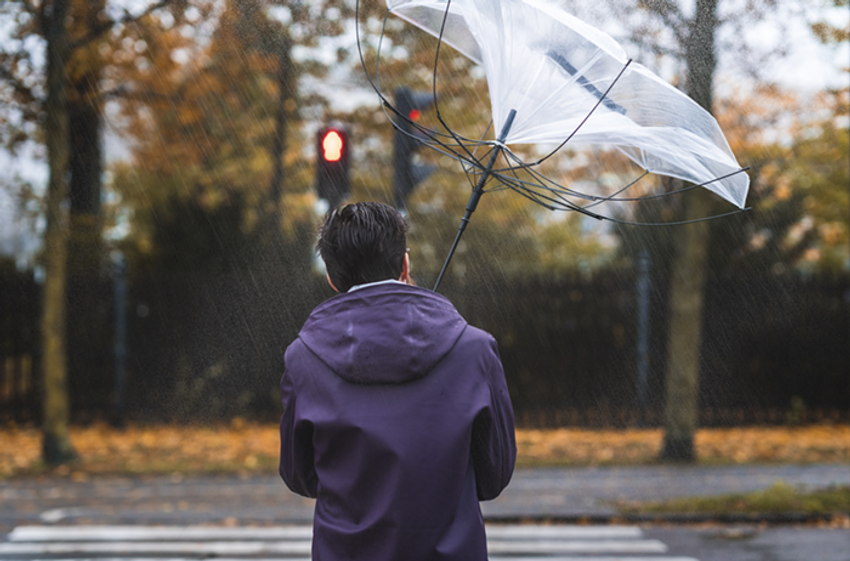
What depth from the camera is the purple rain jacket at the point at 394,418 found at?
1.62 m

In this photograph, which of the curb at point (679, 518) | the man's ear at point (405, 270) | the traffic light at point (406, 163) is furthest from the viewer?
the traffic light at point (406, 163)

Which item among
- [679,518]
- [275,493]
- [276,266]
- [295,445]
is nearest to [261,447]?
[275,493]

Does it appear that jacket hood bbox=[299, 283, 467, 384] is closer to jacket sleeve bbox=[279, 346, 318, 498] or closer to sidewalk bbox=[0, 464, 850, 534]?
jacket sleeve bbox=[279, 346, 318, 498]

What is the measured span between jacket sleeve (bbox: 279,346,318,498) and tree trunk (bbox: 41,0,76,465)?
6893 millimetres

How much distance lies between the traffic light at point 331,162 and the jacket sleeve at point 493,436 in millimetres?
4643

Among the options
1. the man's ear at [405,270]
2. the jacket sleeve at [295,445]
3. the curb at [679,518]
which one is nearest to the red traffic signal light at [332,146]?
the curb at [679,518]

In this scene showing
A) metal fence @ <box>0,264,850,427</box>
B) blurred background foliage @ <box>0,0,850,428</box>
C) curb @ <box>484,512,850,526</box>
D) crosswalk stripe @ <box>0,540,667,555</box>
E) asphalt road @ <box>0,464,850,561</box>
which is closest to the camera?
crosswalk stripe @ <box>0,540,667,555</box>

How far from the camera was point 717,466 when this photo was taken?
296 inches

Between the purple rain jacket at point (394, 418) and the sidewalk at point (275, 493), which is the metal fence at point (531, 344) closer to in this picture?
the sidewalk at point (275, 493)

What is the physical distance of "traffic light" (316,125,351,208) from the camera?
6.18 meters

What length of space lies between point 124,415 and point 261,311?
2.41 m

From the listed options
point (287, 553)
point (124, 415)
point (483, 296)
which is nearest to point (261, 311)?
point (124, 415)

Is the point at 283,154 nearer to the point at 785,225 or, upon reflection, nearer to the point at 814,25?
the point at 814,25

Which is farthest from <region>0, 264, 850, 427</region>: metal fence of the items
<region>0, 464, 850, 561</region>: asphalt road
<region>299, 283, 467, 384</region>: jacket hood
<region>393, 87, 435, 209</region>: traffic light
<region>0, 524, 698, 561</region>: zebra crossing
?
<region>299, 283, 467, 384</region>: jacket hood
